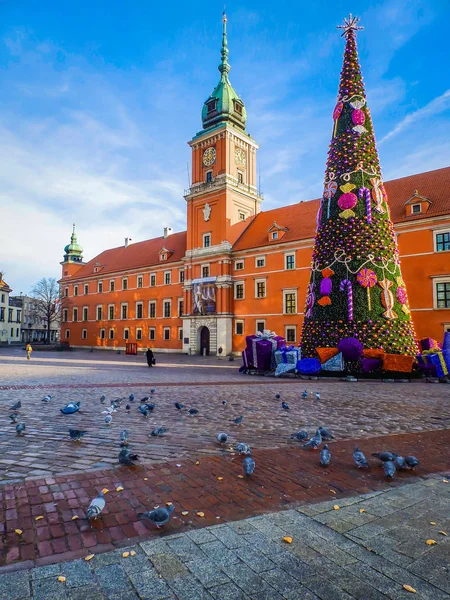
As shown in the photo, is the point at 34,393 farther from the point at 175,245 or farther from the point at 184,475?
the point at 175,245

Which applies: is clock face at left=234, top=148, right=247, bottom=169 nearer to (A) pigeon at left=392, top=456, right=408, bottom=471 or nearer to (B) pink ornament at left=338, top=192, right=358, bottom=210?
(B) pink ornament at left=338, top=192, right=358, bottom=210

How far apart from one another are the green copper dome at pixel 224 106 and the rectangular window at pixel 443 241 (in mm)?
27156

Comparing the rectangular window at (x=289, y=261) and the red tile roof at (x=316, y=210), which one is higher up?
the red tile roof at (x=316, y=210)

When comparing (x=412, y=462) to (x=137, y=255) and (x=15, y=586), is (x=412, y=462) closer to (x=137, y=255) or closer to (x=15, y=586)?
(x=15, y=586)

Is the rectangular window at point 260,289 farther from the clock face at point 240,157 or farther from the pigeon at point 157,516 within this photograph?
the pigeon at point 157,516

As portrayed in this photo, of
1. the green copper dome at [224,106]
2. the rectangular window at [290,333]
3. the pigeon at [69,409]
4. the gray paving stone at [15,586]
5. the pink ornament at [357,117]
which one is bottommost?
the gray paving stone at [15,586]

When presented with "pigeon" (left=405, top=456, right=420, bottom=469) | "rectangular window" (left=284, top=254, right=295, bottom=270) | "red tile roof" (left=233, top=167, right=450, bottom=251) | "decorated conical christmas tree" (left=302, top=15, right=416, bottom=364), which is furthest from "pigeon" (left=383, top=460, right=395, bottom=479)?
"rectangular window" (left=284, top=254, right=295, bottom=270)

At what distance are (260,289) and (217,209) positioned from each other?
10.4 metres

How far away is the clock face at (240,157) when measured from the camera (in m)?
42.7

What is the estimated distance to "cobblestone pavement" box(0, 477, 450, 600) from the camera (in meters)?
2.38

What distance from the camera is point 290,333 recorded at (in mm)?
34625

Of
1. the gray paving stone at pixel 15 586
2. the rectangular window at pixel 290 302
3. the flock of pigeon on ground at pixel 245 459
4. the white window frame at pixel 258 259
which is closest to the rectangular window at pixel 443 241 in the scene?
the rectangular window at pixel 290 302

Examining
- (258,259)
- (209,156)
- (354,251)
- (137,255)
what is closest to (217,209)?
(209,156)

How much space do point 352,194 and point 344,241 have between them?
2245 millimetres
